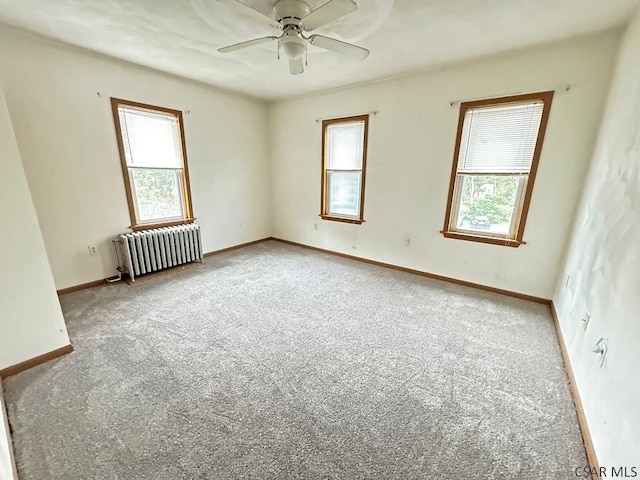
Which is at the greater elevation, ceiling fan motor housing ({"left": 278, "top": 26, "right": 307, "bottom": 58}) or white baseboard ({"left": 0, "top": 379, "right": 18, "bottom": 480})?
ceiling fan motor housing ({"left": 278, "top": 26, "right": 307, "bottom": 58})

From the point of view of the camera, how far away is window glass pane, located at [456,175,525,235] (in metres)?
2.89

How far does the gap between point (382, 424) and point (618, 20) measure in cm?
341

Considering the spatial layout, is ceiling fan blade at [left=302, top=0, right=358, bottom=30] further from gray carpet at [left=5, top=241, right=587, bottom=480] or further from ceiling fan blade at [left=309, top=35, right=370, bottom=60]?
gray carpet at [left=5, top=241, right=587, bottom=480]

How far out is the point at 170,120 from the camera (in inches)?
140

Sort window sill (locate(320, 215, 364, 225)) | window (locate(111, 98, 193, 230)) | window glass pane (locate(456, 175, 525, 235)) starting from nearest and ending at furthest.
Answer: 1. window glass pane (locate(456, 175, 525, 235))
2. window (locate(111, 98, 193, 230))
3. window sill (locate(320, 215, 364, 225))

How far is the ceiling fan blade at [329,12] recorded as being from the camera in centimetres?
154

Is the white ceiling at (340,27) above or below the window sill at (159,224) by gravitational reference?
above

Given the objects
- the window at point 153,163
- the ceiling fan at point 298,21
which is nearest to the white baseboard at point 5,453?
the window at point 153,163

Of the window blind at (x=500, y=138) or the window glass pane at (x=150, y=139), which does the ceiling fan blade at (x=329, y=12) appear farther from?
the window glass pane at (x=150, y=139)

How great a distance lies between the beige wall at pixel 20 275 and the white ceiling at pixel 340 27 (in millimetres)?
1172

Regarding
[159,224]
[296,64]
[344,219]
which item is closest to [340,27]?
[296,64]

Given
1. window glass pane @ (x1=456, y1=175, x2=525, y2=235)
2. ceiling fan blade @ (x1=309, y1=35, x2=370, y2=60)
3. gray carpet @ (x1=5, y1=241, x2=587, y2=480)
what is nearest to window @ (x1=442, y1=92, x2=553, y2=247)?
window glass pane @ (x1=456, y1=175, x2=525, y2=235)

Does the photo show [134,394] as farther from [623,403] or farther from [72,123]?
[72,123]

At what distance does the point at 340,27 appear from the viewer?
217 centimetres
